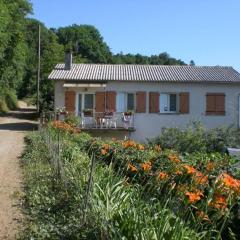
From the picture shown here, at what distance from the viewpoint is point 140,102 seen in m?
31.0

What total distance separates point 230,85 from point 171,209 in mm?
27320

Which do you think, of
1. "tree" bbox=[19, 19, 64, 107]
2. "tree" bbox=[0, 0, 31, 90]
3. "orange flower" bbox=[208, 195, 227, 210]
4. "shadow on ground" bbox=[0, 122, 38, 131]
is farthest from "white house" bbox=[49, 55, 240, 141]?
"orange flower" bbox=[208, 195, 227, 210]

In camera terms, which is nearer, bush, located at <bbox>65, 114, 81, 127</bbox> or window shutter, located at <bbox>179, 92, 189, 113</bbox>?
bush, located at <bbox>65, 114, 81, 127</bbox>

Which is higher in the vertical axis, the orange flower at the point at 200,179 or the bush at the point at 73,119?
the orange flower at the point at 200,179

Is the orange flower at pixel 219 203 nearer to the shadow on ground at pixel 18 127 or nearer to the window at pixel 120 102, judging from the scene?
the shadow on ground at pixel 18 127

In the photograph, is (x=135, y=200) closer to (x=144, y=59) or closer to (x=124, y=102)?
(x=124, y=102)

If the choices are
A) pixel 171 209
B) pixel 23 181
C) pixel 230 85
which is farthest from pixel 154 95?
pixel 171 209

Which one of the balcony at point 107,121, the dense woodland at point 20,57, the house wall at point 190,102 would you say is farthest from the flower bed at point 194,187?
the dense woodland at point 20,57

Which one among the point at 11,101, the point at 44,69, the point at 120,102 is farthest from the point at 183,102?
the point at 11,101

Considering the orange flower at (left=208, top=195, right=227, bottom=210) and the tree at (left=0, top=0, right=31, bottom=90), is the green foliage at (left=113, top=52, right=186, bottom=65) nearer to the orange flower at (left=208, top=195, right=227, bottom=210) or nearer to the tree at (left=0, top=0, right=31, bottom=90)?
the tree at (left=0, top=0, right=31, bottom=90)

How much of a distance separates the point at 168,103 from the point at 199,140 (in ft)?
41.7

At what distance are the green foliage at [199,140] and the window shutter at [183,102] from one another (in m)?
10.3

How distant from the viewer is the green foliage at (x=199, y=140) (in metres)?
18.9

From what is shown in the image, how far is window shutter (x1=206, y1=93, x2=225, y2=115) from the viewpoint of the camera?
31.5 meters
